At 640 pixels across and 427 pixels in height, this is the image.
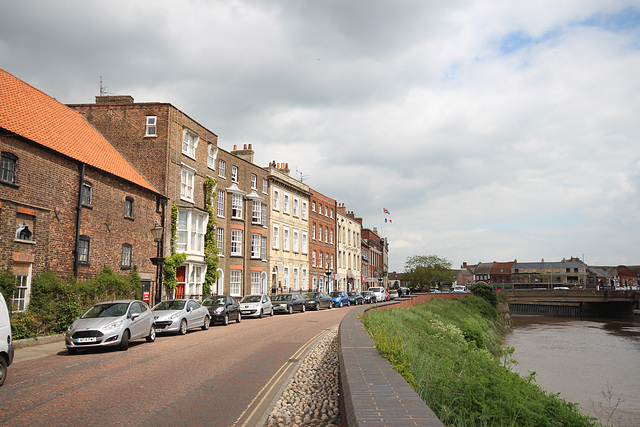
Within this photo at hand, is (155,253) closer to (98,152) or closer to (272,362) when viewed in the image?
(98,152)

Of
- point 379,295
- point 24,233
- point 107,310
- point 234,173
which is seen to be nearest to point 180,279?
point 234,173

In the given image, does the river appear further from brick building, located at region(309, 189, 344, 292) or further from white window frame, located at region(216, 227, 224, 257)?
white window frame, located at region(216, 227, 224, 257)

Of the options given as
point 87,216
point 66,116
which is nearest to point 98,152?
point 66,116

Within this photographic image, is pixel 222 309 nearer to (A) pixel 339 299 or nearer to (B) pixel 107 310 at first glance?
(B) pixel 107 310

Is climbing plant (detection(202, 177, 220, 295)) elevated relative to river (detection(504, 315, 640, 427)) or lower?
elevated

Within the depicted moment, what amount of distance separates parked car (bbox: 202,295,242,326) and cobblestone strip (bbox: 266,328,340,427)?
12399mm

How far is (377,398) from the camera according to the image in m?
4.98

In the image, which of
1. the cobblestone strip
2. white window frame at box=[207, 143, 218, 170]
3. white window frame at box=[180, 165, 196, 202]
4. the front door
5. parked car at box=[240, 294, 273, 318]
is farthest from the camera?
white window frame at box=[207, 143, 218, 170]

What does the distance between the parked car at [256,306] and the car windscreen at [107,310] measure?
44.3ft

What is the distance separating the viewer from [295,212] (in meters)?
50.7

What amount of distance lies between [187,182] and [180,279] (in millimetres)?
6187

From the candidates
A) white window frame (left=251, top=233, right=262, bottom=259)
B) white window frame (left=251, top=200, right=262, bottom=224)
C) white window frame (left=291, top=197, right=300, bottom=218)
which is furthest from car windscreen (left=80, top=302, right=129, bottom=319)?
white window frame (left=291, top=197, right=300, bottom=218)

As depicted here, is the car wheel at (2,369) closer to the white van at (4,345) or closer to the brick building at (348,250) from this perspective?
the white van at (4,345)

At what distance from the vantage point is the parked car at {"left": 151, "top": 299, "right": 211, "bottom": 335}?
63.1ft
